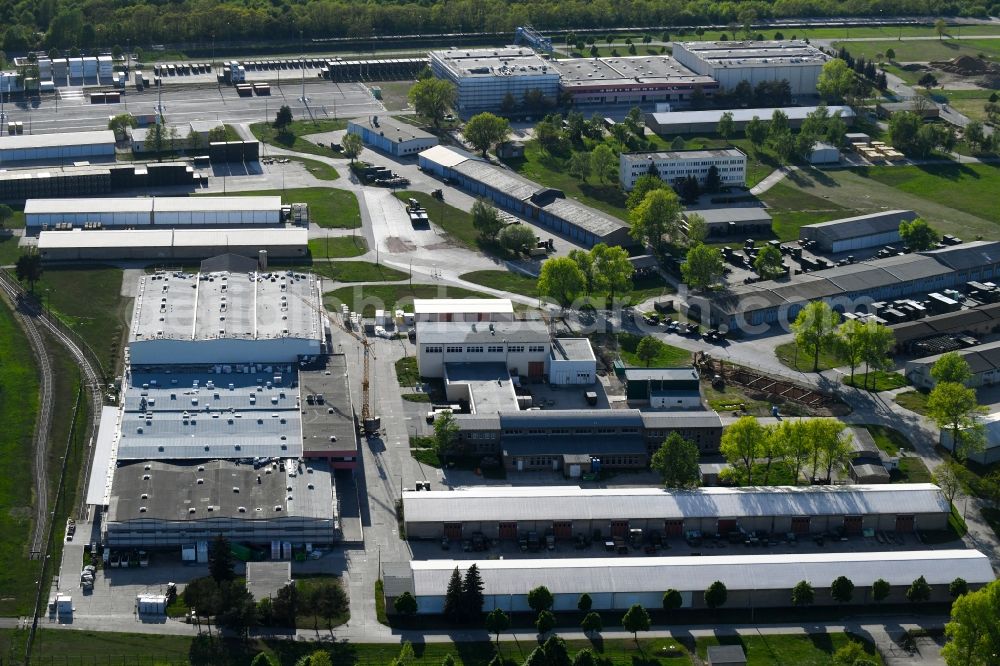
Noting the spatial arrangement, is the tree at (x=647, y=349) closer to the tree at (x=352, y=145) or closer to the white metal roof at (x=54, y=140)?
the tree at (x=352, y=145)

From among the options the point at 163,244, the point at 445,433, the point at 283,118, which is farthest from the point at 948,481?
the point at 283,118

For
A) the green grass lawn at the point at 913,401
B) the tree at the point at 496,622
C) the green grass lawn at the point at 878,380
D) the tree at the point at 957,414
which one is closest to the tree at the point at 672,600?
the tree at the point at 496,622

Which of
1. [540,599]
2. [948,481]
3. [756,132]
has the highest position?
[756,132]

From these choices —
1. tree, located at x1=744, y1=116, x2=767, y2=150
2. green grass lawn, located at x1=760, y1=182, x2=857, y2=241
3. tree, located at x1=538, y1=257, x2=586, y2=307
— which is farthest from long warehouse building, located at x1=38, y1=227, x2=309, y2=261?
tree, located at x1=744, y1=116, x2=767, y2=150

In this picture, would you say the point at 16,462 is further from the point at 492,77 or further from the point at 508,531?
the point at 492,77

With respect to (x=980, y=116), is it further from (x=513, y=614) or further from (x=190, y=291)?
(x=513, y=614)

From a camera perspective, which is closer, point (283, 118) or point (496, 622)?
point (496, 622)

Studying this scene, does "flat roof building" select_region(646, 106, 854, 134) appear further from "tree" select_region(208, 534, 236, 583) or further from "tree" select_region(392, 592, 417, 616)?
"tree" select_region(208, 534, 236, 583)
